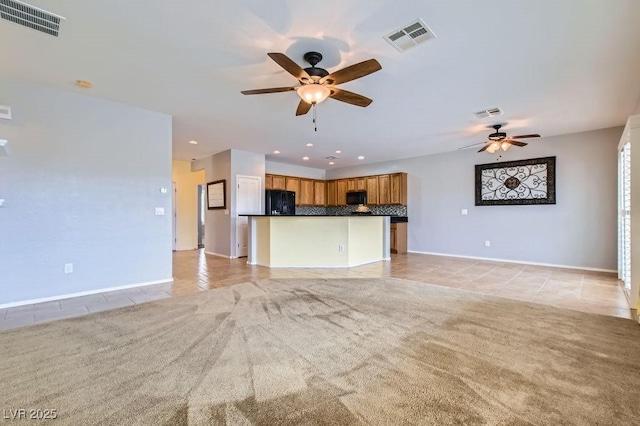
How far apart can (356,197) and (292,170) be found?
2.25m

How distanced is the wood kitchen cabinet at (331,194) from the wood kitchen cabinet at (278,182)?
6.00 ft

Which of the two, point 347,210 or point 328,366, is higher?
point 347,210

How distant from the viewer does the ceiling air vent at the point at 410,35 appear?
245 centimetres

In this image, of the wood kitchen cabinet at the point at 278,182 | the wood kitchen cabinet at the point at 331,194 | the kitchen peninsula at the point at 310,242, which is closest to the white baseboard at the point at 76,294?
the kitchen peninsula at the point at 310,242

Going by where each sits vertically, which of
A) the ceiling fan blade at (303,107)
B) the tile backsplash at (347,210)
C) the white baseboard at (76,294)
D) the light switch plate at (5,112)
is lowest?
the white baseboard at (76,294)

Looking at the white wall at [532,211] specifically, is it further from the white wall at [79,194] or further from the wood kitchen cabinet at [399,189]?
the white wall at [79,194]

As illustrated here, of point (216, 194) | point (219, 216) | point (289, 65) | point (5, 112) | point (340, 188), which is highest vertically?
point (289, 65)

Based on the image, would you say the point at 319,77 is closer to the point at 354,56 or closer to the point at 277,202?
the point at 354,56

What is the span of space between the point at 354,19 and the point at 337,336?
2.69 metres

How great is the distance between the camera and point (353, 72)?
2625 millimetres

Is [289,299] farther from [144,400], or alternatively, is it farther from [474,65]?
[474,65]

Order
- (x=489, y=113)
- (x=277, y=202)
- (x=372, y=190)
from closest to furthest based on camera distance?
(x=489, y=113) → (x=277, y=202) → (x=372, y=190)

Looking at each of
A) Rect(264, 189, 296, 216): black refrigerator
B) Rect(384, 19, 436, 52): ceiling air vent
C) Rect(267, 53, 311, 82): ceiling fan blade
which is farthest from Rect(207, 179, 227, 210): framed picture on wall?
Rect(384, 19, 436, 52): ceiling air vent

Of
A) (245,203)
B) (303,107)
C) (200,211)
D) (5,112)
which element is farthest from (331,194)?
(5,112)
